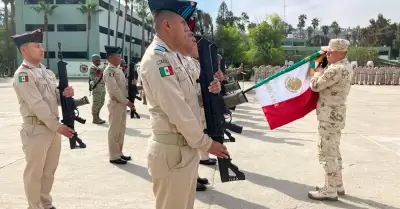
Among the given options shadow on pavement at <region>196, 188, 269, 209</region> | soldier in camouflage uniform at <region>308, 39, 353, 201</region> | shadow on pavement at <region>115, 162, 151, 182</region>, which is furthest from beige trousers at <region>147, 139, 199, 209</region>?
shadow on pavement at <region>115, 162, 151, 182</region>

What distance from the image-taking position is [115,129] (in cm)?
603

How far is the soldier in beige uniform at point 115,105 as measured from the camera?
5.97 meters

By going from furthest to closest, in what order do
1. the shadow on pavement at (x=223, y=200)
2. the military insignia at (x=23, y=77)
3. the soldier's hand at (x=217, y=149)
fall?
the shadow on pavement at (x=223, y=200)
the military insignia at (x=23, y=77)
the soldier's hand at (x=217, y=149)

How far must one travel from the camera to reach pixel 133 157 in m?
6.42

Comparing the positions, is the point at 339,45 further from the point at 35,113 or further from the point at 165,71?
the point at 35,113

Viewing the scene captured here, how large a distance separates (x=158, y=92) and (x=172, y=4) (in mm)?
551

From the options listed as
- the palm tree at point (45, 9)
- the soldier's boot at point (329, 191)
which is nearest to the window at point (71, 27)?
the palm tree at point (45, 9)

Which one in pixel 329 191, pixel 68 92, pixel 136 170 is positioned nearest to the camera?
pixel 68 92

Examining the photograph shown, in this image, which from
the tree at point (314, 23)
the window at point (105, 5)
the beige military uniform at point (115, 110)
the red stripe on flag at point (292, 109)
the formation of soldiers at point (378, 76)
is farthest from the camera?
the tree at point (314, 23)

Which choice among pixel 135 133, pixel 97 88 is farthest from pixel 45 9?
pixel 135 133

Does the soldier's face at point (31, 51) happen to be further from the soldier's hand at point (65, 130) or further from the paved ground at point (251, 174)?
the paved ground at point (251, 174)

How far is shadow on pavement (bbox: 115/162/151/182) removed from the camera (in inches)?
210

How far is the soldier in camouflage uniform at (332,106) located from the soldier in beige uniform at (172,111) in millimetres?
2091

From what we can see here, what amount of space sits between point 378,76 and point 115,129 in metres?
29.8
